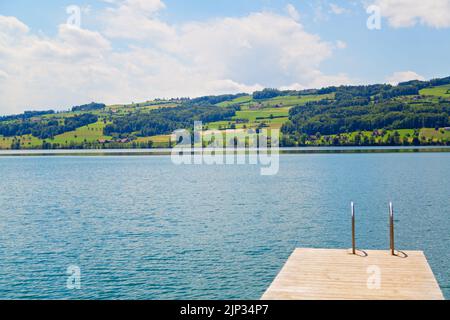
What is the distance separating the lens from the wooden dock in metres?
13.7

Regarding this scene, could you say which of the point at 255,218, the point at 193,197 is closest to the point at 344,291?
the point at 255,218

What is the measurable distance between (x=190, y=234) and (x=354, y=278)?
16.1 metres

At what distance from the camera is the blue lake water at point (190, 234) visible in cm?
2025

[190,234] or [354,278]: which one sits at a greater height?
[354,278]

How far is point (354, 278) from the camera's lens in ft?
50.2

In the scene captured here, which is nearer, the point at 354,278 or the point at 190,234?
the point at 354,278

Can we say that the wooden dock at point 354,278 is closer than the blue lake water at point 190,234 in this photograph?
Yes

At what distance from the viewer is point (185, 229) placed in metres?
31.9

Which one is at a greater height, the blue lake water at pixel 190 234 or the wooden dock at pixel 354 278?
the wooden dock at pixel 354 278

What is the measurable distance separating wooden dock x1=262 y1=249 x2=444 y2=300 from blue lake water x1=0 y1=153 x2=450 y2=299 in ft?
8.24

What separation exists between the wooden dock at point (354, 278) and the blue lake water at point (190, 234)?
8.24ft
